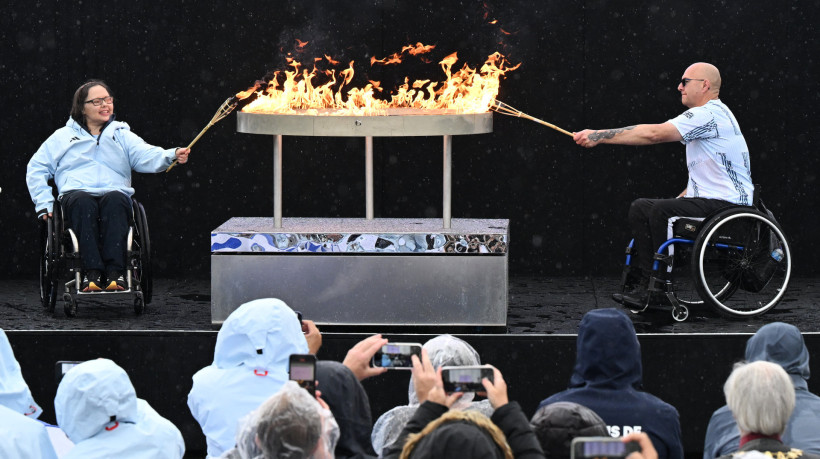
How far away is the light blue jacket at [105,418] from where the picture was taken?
3219 mm

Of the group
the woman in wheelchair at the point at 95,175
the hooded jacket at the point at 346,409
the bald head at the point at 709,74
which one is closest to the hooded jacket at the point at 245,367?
the hooded jacket at the point at 346,409

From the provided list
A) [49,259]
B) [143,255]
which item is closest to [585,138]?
[143,255]

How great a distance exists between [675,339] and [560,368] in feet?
1.67

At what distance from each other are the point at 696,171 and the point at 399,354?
3346 millimetres

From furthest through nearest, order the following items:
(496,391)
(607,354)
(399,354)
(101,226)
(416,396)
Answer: (101,226)
(607,354)
(416,396)
(399,354)
(496,391)

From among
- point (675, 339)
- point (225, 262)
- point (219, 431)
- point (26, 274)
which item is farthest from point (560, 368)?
point (26, 274)

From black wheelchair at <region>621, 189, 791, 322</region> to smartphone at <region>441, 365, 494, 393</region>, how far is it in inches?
120

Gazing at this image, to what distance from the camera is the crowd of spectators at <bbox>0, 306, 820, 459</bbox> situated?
2754 mm

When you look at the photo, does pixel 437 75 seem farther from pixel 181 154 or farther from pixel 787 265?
pixel 787 265

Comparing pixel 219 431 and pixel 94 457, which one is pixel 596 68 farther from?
pixel 94 457

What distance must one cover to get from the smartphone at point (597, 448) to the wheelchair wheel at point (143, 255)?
3.97 meters

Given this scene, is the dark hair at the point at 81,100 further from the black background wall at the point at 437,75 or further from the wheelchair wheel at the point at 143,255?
the black background wall at the point at 437,75

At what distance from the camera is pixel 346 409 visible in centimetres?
345

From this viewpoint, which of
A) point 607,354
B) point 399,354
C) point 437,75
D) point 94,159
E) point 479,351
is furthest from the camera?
point 437,75
